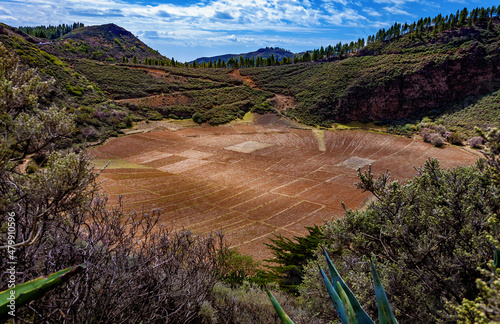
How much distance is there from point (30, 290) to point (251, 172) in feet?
92.6

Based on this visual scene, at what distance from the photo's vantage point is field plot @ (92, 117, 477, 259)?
20.3 m

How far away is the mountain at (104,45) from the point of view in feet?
269

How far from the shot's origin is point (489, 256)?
565 cm

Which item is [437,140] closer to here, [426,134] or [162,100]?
[426,134]

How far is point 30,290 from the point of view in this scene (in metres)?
2.38

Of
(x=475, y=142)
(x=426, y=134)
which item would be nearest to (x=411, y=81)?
(x=426, y=134)

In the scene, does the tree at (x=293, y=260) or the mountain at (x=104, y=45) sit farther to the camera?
the mountain at (x=104, y=45)

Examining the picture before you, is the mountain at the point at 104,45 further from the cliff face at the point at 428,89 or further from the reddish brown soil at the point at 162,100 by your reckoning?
the cliff face at the point at 428,89

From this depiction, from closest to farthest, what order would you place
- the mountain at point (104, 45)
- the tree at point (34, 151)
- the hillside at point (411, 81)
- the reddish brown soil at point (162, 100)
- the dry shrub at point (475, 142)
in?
the tree at point (34, 151)
the dry shrub at point (475, 142)
the hillside at point (411, 81)
the reddish brown soil at point (162, 100)
the mountain at point (104, 45)

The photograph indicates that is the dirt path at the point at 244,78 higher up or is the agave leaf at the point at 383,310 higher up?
the dirt path at the point at 244,78

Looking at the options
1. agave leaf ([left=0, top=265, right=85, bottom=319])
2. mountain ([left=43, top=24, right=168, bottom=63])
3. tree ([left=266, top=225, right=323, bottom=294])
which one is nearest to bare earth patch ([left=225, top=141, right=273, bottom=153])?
tree ([left=266, top=225, right=323, bottom=294])

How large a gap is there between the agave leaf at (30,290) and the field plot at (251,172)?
12.3m

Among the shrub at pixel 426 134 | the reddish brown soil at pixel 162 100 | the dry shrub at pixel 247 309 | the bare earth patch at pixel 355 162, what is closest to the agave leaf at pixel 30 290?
the dry shrub at pixel 247 309

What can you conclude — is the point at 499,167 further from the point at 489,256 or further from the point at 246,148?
the point at 246,148
